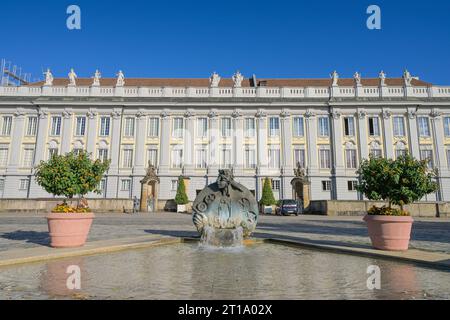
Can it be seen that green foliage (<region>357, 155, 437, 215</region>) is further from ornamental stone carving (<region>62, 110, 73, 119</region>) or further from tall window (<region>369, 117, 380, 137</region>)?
ornamental stone carving (<region>62, 110, 73, 119</region>)

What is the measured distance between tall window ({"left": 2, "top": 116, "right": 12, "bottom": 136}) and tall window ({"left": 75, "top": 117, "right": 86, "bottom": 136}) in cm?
825

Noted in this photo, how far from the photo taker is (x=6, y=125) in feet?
119

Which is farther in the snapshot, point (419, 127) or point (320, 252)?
point (419, 127)

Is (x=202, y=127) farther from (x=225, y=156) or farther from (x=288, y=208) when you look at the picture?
(x=288, y=208)

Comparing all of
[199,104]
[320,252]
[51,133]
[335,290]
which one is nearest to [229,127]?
[199,104]

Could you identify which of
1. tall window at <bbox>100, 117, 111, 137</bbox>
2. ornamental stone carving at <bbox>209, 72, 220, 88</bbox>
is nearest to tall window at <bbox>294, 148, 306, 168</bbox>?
ornamental stone carving at <bbox>209, 72, 220, 88</bbox>

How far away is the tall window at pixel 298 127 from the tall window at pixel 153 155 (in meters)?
16.7

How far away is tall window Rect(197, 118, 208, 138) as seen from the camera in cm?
3600

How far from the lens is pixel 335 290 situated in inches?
171

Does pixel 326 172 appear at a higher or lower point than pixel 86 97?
lower
